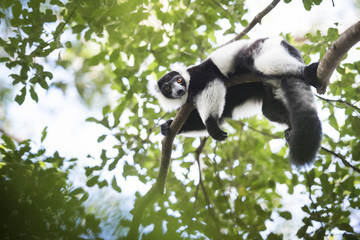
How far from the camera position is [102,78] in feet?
21.5

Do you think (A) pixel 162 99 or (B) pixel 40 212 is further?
(A) pixel 162 99

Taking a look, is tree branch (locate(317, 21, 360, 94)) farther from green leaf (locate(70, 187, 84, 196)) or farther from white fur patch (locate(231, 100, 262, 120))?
green leaf (locate(70, 187, 84, 196))

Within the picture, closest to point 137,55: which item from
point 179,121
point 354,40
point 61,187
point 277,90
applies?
point 179,121

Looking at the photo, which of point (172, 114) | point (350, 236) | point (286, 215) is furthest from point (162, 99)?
point (350, 236)

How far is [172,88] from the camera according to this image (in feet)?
17.0

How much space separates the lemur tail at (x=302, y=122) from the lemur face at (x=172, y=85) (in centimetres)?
164

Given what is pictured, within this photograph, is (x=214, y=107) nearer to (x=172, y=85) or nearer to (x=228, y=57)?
(x=228, y=57)

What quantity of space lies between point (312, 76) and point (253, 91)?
1.48m

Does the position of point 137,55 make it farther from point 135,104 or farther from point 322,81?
point 322,81

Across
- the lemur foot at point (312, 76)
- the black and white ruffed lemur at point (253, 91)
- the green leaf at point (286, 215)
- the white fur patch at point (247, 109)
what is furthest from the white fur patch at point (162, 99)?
the green leaf at point (286, 215)

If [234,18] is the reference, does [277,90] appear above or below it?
below

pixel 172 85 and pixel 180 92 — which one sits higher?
pixel 172 85

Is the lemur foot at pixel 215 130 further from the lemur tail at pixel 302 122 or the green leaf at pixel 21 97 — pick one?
the green leaf at pixel 21 97

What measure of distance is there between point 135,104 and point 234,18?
83.7 inches
